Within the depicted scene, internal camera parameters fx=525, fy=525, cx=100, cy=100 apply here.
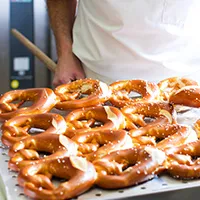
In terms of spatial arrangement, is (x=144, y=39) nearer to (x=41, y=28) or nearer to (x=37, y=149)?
(x=37, y=149)

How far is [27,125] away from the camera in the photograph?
1.11m

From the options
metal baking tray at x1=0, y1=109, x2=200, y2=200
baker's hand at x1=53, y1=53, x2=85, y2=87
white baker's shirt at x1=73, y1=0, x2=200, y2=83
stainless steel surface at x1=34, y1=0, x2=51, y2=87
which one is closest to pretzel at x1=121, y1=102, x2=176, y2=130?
metal baking tray at x1=0, y1=109, x2=200, y2=200

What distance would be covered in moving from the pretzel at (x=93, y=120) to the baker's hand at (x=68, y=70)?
0.56m

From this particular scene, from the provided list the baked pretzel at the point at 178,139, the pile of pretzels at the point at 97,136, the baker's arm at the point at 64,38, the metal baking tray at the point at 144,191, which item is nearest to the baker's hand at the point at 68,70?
the baker's arm at the point at 64,38

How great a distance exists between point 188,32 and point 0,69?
1.34m

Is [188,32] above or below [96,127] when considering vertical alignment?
above

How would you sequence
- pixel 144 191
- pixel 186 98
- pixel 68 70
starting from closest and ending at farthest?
pixel 144 191, pixel 186 98, pixel 68 70

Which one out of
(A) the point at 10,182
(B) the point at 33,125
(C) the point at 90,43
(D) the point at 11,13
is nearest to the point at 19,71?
(D) the point at 11,13

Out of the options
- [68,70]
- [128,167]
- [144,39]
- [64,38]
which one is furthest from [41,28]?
[128,167]

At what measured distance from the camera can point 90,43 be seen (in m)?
1.65

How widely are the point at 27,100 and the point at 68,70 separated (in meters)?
0.45

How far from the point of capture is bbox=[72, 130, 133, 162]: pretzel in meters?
0.96

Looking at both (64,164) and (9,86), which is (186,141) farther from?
(9,86)

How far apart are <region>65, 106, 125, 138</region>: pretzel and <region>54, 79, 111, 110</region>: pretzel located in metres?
0.08
